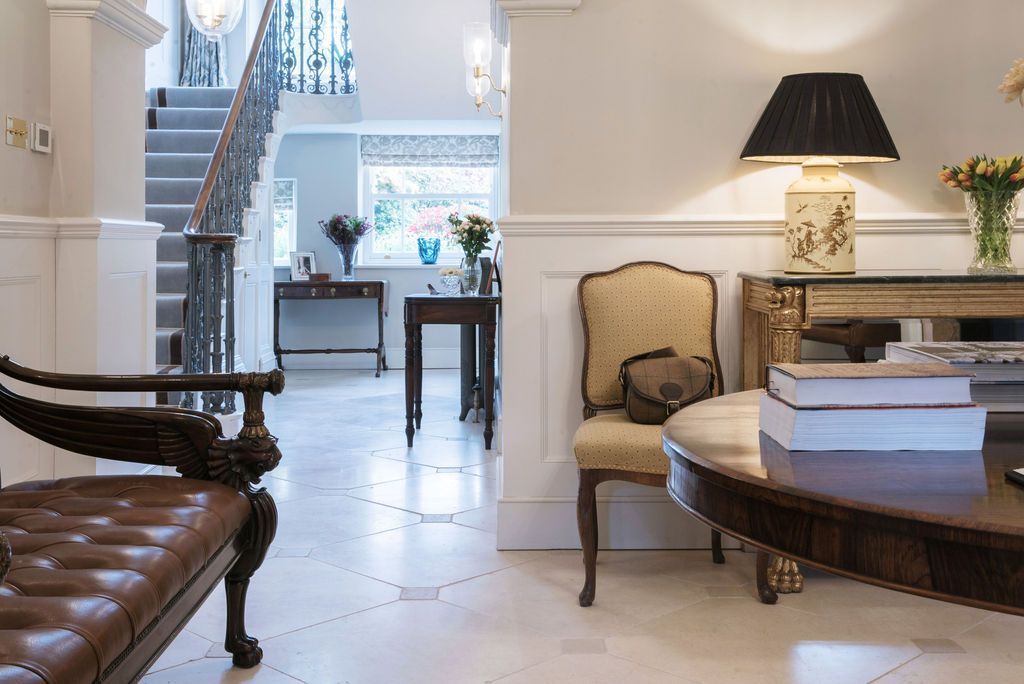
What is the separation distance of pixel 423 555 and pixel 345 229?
539cm

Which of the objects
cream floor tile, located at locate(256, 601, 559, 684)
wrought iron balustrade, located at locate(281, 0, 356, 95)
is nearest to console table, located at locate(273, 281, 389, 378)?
wrought iron balustrade, located at locate(281, 0, 356, 95)

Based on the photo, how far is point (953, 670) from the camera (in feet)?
7.25

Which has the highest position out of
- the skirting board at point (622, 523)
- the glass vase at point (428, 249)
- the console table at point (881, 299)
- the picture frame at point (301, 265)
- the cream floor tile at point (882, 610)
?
the glass vase at point (428, 249)

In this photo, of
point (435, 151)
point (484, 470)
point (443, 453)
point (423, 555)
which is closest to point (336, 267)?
point (435, 151)

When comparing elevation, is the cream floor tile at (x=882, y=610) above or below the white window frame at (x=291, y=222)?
below

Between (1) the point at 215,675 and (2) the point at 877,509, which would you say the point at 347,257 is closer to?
(1) the point at 215,675

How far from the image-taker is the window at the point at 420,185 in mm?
8703

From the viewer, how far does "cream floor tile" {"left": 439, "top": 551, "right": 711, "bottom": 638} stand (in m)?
2.53

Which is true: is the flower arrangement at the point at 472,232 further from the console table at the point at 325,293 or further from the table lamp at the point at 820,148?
the console table at the point at 325,293

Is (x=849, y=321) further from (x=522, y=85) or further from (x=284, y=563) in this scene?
(x=284, y=563)

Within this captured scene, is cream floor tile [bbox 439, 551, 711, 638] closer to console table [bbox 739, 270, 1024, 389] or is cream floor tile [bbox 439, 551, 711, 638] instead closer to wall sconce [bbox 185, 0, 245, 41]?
console table [bbox 739, 270, 1024, 389]

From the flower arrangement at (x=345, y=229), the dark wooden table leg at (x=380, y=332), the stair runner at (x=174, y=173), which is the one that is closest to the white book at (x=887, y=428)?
the stair runner at (x=174, y=173)

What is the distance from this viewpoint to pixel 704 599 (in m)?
2.71

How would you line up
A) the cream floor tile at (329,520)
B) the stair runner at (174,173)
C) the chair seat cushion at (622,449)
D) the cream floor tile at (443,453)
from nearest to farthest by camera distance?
the chair seat cushion at (622,449) → the cream floor tile at (329,520) → the cream floor tile at (443,453) → the stair runner at (174,173)
